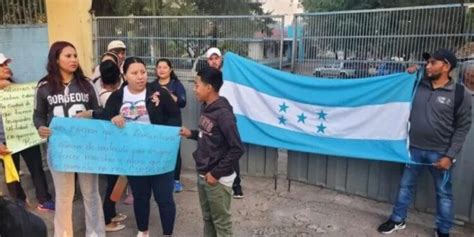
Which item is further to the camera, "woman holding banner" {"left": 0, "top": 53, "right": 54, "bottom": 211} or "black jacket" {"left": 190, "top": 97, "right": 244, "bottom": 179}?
"woman holding banner" {"left": 0, "top": 53, "right": 54, "bottom": 211}

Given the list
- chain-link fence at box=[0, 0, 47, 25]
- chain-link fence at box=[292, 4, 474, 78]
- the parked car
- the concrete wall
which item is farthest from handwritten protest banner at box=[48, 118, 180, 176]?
chain-link fence at box=[0, 0, 47, 25]

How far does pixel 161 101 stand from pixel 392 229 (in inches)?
98.5

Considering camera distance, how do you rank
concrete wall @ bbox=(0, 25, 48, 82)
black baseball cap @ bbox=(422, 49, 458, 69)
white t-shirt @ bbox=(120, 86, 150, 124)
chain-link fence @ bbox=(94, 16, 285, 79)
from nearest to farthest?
white t-shirt @ bbox=(120, 86, 150, 124) → black baseball cap @ bbox=(422, 49, 458, 69) → chain-link fence @ bbox=(94, 16, 285, 79) → concrete wall @ bbox=(0, 25, 48, 82)

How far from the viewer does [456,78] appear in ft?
13.1

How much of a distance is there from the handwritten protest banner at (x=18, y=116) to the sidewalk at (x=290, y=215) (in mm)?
811

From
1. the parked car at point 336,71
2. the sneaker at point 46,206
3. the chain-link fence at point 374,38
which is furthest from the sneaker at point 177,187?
the parked car at point 336,71

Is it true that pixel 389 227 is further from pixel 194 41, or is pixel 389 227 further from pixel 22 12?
pixel 22 12

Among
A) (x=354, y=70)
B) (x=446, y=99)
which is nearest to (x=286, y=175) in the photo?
(x=354, y=70)

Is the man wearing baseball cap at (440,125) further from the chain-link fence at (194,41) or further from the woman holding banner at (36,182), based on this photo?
the woman holding banner at (36,182)

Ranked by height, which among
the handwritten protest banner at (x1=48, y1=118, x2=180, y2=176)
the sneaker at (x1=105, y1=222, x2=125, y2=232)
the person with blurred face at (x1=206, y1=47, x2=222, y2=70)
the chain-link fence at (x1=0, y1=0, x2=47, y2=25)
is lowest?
Result: the sneaker at (x1=105, y1=222, x2=125, y2=232)

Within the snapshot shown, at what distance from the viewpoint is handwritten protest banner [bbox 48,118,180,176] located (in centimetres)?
329

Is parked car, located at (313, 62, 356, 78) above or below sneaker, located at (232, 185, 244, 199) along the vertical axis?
above

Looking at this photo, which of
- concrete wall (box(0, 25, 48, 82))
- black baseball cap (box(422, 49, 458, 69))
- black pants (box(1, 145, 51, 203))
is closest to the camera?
black baseball cap (box(422, 49, 458, 69))

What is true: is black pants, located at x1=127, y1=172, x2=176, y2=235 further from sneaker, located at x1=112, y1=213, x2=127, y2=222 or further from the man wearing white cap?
the man wearing white cap
